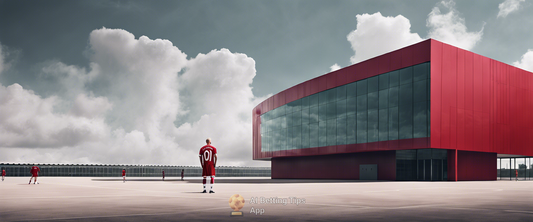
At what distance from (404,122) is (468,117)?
5993 millimetres

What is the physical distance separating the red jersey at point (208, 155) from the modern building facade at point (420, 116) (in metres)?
26.1

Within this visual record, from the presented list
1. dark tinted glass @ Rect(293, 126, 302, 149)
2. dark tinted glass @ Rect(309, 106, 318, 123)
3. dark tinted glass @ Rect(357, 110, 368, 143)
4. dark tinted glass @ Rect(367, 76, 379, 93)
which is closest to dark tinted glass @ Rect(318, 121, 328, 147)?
dark tinted glass @ Rect(309, 106, 318, 123)

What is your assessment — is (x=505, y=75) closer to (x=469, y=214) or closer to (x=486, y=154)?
(x=486, y=154)

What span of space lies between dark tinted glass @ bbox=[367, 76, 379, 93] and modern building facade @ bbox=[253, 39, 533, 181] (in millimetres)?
97

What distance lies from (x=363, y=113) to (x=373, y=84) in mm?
3081

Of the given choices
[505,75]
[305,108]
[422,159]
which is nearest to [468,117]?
[422,159]

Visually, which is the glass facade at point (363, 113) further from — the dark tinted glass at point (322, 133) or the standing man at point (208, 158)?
the standing man at point (208, 158)

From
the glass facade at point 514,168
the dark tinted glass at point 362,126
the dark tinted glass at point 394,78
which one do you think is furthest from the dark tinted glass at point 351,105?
the glass facade at point 514,168

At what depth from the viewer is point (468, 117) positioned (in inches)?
1519

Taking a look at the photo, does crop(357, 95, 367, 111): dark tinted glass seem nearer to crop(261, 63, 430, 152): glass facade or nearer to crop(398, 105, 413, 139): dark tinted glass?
crop(261, 63, 430, 152): glass facade

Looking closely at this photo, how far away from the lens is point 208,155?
1439 cm

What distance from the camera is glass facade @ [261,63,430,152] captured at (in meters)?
37.0

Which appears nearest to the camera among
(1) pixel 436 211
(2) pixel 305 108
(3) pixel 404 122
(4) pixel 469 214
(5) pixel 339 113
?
(4) pixel 469 214

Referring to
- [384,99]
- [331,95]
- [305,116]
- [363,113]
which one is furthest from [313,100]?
Answer: [384,99]
